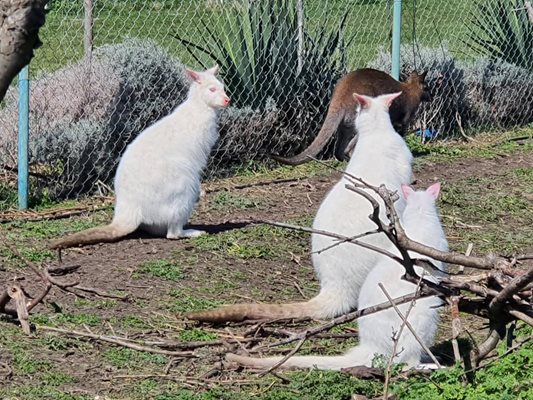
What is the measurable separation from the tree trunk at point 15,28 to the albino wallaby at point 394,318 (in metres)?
3.17

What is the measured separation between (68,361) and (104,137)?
13.9 ft

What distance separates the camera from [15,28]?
165cm

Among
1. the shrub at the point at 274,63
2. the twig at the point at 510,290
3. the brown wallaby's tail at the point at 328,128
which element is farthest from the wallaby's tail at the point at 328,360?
the shrub at the point at 274,63

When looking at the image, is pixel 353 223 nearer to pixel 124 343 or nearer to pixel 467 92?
pixel 124 343

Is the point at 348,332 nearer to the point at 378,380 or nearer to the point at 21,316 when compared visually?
the point at 378,380

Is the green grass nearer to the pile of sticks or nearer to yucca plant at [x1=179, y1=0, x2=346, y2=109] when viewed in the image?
yucca plant at [x1=179, y1=0, x2=346, y2=109]

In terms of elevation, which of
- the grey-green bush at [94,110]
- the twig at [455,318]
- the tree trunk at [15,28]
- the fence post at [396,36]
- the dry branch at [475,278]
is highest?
the tree trunk at [15,28]

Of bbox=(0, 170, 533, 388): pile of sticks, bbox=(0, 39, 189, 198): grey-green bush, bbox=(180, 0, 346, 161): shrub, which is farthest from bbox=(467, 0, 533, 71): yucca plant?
bbox=(0, 170, 533, 388): pile of sticks

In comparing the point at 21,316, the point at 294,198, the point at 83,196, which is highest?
the point at 21,316

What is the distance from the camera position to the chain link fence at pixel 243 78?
8.88 m

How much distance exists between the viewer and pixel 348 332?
219 inches

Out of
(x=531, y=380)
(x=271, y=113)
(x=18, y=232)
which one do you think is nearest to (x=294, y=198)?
(x=271, y=113)

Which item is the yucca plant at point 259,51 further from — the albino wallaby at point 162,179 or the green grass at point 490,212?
the albino wallaby at point 162,179

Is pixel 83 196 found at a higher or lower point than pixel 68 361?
lower
